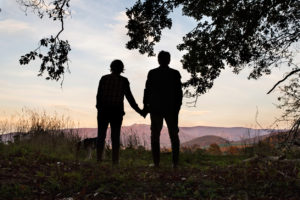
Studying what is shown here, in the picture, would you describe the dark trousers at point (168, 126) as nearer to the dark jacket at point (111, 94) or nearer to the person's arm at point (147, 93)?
the person's arm at point (147, 93)

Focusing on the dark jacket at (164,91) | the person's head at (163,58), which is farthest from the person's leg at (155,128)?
the person's head at (163,58)

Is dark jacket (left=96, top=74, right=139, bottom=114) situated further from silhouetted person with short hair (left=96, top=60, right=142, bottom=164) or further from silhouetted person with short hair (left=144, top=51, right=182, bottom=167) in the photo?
silhouetted person with short hair (left=144, top=51, right=182, bottom=167)

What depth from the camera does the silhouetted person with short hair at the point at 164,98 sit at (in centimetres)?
792

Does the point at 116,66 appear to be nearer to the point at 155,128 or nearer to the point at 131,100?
the point at 131,100

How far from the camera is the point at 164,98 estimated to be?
26.0 ft

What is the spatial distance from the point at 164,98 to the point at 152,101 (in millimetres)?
280

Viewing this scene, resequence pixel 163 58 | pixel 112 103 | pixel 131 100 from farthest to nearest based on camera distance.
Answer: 1. pixel 131 100
2. pixel 112 103
3. pixel 163 58

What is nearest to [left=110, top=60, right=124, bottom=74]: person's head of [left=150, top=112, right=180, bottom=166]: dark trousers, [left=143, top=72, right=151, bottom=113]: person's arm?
[left=143, top=72, right=151, bottom=113]: person's arm

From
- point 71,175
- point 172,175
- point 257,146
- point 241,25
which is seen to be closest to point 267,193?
point 172,175

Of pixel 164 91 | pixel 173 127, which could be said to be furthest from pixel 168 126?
pixel 164 91

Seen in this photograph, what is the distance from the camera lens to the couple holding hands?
7.95 m

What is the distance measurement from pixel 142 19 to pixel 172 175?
5.48 m

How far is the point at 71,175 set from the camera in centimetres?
758

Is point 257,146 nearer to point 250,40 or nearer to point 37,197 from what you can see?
point 250,40
